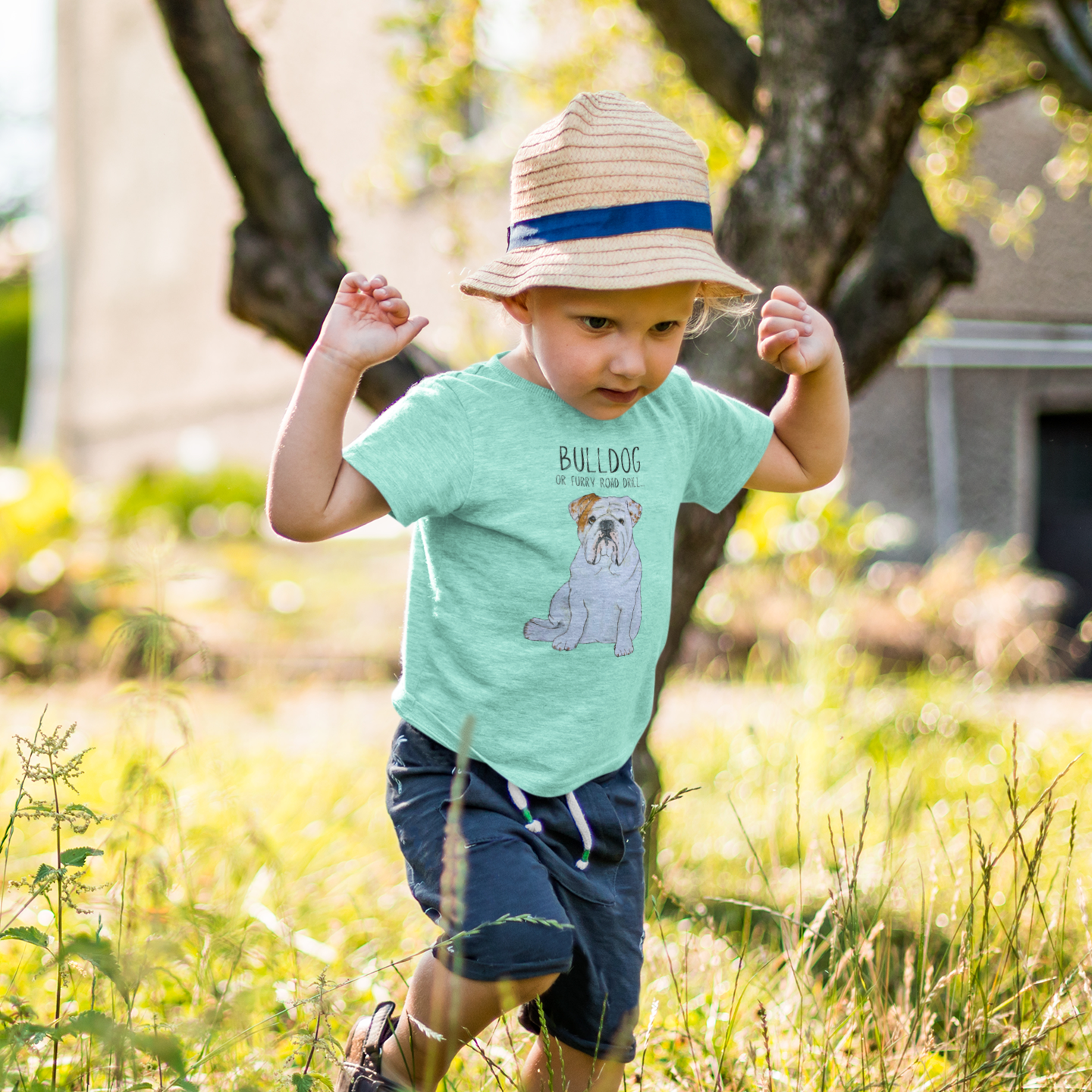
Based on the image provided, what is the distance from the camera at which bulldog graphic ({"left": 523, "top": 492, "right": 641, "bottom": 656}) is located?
→ 1.66 m

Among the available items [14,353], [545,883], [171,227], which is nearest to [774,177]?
[545,883]

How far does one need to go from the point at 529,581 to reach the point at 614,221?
0.52 m

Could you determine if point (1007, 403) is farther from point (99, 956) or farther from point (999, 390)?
point (99, 956)

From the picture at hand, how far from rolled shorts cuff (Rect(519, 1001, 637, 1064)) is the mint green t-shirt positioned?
15.3 inches

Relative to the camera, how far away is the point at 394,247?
33.9ft

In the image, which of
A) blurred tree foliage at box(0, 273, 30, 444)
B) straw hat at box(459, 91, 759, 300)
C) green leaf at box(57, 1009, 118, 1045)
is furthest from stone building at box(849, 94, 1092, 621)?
blurred tree foliage at box(0, 273, 30, 444)

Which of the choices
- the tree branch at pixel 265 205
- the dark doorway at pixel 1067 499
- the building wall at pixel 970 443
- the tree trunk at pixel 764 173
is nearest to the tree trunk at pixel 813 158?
the tree trunk at pixel 764 173

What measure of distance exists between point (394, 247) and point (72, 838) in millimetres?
8096

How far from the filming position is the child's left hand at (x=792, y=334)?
1.69 metres

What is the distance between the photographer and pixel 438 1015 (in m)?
1.52

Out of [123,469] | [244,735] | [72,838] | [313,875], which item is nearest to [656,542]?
[313,875]

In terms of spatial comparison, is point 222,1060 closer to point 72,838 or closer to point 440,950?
point 440,950

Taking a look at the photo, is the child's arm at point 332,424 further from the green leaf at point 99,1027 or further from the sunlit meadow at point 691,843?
the green leaf at point 99,1027

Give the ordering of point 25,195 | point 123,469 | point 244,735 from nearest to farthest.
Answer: point 244,735 < point 123,469 < point 25,195
